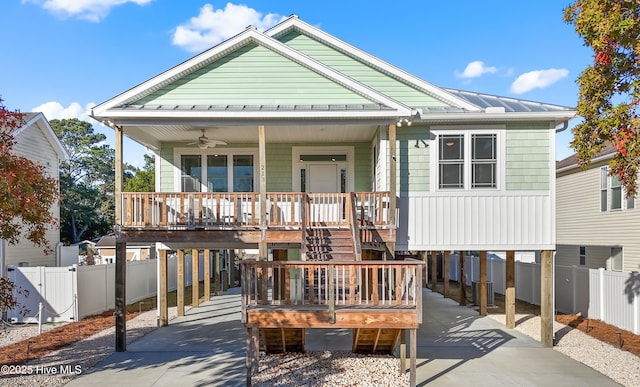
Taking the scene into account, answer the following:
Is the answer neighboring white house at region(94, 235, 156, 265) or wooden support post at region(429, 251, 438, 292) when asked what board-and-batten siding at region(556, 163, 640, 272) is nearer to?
wooden support post at region(429, 251, 438, 292)

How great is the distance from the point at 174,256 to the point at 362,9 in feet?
54.9

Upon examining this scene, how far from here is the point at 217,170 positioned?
1309 centimetres

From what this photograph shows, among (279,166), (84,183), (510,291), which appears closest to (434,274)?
(510,291)

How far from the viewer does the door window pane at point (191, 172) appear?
1296 cm


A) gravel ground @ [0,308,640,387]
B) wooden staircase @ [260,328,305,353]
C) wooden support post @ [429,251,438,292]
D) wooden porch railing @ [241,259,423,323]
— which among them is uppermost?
wooden porch railing @ [241,259,423,323]

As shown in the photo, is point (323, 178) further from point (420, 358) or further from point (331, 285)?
point (331, 285)

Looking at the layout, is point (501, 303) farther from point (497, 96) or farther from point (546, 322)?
point (497, 96)

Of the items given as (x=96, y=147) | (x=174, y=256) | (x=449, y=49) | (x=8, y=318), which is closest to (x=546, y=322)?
(x=8, y=318)

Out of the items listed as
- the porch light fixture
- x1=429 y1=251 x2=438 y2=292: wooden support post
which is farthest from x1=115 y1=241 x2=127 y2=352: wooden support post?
x1=429 y1=251 x2=438 y2=292: wooden support post

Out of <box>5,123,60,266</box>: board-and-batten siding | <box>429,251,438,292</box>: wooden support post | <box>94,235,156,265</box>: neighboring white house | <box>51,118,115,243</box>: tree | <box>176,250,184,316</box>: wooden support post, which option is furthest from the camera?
<box>51,118,115,243</box>: tree

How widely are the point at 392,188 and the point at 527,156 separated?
357 centimetres

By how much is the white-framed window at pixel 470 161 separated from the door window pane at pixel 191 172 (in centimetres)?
696

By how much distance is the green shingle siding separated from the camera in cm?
1047

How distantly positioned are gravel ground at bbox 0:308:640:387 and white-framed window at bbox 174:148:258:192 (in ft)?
15.4
